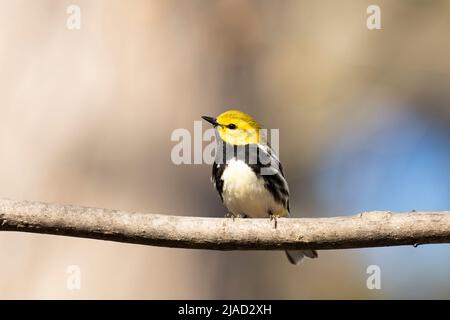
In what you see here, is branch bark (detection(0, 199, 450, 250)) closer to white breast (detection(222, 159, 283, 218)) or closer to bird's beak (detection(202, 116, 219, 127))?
white breast (detection(222, 159, 283, 218))

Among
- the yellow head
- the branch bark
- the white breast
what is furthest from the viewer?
the yellow head

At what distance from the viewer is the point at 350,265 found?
→ 679cm

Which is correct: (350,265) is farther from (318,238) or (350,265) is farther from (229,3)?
(318,238)

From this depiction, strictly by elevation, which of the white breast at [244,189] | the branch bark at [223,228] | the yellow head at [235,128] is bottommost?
the branch bark at [223,228]

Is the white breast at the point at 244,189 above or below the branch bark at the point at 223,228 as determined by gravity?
above

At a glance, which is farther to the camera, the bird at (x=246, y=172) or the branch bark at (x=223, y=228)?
the bird at (x=246, y=172)

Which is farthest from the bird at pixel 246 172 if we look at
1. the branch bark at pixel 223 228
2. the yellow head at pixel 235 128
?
the branch bark at pixel 223 228

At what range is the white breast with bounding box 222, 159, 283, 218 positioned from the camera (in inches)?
135

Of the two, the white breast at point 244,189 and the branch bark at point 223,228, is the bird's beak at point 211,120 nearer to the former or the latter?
the white breast at point 244,189

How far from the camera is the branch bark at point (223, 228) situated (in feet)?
7.75

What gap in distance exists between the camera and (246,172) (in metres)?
3.46

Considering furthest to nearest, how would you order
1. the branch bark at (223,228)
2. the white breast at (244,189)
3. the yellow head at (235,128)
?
the yellow head at (235,128) < the white breast at (244,189) < the branch bark at (223,228)

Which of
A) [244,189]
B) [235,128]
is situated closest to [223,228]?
[244,189]

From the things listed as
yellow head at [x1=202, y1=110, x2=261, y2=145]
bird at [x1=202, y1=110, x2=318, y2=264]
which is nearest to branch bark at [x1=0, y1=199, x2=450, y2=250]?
bird at [x1=202, y1=110, x2=318, y2=264]
